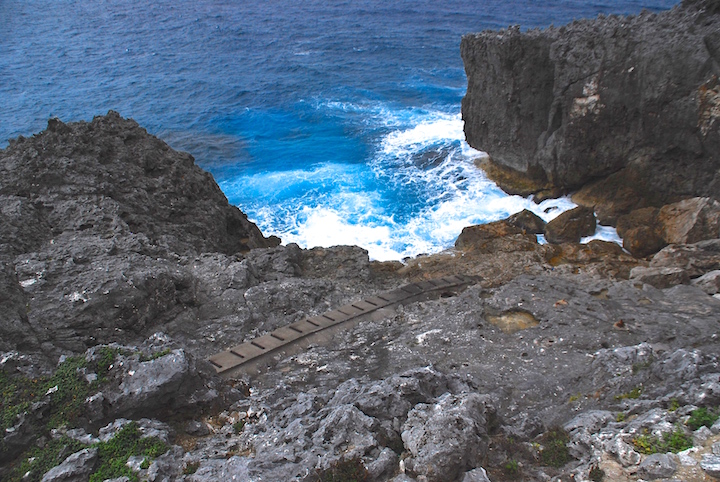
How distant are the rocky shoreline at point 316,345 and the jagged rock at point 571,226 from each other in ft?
4.78

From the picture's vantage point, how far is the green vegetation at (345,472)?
759cm

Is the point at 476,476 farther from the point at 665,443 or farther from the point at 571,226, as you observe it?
the point at 571,226

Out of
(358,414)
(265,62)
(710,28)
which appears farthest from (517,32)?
(265,62)

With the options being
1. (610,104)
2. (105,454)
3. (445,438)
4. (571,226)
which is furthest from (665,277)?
(105,454)

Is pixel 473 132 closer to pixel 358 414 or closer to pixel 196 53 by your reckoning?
pixel 358 414

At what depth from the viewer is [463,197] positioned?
106 feet

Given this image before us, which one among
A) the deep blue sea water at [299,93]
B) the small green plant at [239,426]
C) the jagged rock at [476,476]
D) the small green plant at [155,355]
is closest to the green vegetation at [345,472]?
the jagged rock at [476,476]

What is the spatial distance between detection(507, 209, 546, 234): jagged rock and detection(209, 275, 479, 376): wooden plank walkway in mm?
8519

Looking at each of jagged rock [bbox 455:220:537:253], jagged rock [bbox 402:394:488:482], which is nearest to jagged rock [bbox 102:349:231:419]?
jagged rock [bbox 402:394:488:482]

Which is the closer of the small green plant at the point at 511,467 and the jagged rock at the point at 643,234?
the small green plant at the point at 511,467

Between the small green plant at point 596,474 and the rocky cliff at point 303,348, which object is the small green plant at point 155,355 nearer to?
the rocky cliff at point 303,348

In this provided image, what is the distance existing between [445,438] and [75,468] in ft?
18.6

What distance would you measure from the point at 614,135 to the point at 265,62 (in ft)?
124

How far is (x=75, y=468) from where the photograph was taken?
27.3ft
